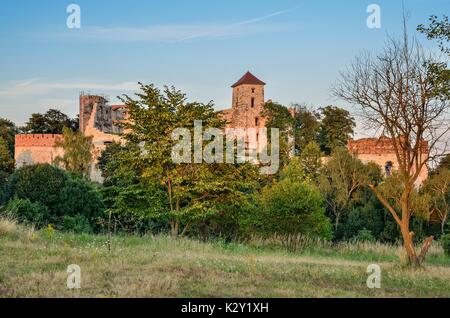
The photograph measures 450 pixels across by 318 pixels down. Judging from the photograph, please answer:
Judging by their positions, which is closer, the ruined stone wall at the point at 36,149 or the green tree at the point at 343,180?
the green tree at the point at 343,180

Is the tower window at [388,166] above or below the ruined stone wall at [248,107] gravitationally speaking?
below

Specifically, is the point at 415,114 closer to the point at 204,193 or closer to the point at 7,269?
the point at 7,269

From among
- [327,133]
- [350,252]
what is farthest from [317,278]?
[327,133]

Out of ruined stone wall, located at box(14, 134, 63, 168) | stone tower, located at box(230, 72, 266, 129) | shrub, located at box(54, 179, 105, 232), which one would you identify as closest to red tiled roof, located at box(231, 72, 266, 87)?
stone tower, located at box(230, 72, 266, 129)

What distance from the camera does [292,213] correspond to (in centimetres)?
2297

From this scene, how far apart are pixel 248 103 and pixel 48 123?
2404 cm

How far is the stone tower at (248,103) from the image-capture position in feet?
183

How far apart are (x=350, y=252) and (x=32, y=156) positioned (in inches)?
1810

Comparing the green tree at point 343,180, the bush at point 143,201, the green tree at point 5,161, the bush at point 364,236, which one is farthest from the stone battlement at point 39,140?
the bush at point 143,201

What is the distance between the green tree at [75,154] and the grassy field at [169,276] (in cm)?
3934

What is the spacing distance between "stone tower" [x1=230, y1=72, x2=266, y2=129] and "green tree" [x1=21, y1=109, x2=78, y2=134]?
20108mm

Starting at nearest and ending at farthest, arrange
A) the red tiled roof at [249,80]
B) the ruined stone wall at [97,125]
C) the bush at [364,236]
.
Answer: the bush at [364,236] < the ruined stone wall at [97,125] < the red tiled roof at [249,80]

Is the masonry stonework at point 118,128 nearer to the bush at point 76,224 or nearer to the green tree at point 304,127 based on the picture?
the green tree at point 304,127
